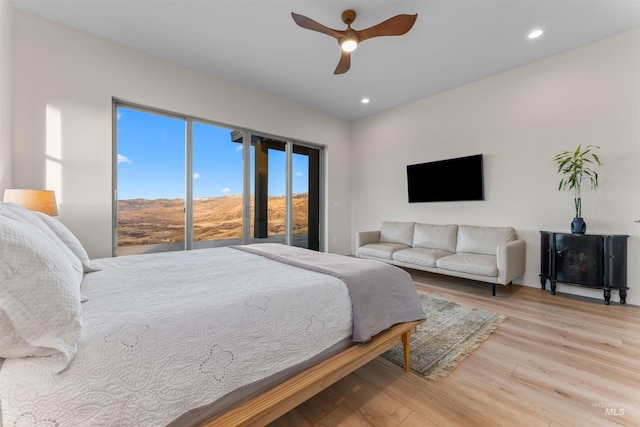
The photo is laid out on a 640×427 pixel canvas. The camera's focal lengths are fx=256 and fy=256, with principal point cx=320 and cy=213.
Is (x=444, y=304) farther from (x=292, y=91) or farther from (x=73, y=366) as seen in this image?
(x=292, y=91)

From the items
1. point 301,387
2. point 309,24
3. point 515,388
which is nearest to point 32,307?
point 301,387

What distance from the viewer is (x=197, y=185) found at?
12.5 feet

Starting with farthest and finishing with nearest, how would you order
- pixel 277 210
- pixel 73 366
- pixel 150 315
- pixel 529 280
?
pixel 277 210 → pixel 529 280 → pixel 150 315 → pixel 73 366

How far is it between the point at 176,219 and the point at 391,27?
3504 millimetres

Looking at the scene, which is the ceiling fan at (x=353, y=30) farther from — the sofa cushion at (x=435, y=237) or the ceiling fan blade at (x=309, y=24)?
the sofa cushion at (x=435, y=237)

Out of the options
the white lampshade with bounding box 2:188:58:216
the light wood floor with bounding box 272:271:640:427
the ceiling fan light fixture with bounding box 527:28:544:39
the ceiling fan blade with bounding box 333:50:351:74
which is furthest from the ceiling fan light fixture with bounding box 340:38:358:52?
the white lampshade with bounding box 2:188:58:216

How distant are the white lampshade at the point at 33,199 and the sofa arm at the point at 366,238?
151 inches

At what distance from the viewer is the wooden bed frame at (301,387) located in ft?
3.06

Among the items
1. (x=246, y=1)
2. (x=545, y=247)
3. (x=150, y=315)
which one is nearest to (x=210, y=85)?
(x=246, y=1)

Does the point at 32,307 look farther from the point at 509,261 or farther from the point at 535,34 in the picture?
the point at 535,34

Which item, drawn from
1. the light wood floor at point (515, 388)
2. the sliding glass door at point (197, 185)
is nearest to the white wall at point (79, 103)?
the sliding glass door at point (197, 185)

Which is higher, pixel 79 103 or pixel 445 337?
pixel 79 103

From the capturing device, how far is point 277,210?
4809mm

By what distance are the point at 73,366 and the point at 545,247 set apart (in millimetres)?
4246
